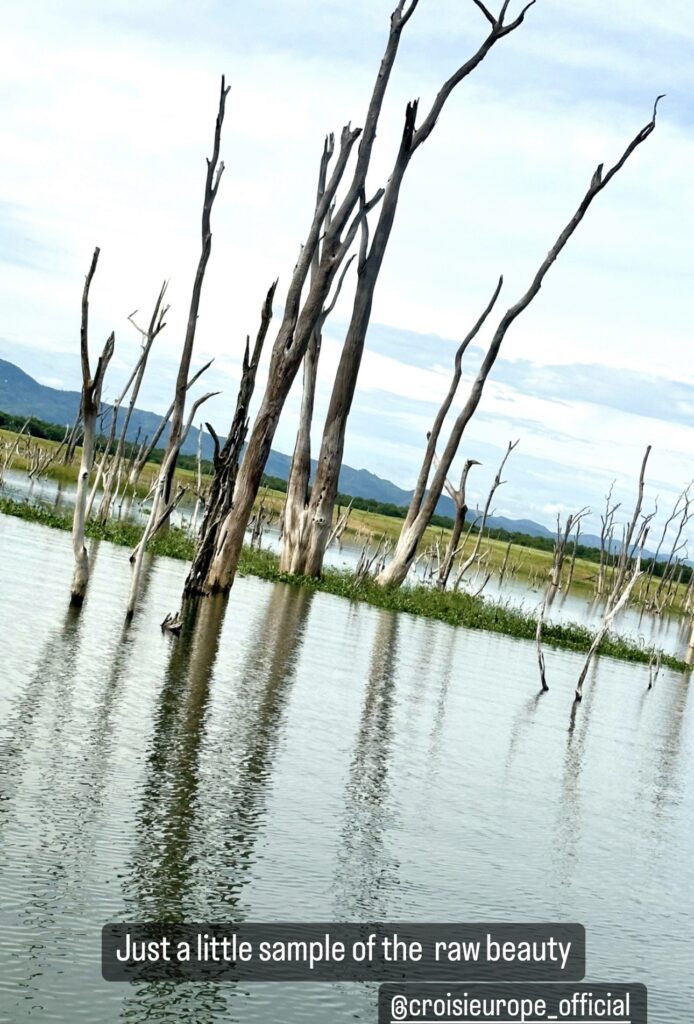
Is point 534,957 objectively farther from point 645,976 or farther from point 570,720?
point 570,720

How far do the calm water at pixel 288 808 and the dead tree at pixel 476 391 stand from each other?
15850 mm

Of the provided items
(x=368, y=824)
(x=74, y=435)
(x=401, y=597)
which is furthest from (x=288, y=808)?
(x=74, y=435)

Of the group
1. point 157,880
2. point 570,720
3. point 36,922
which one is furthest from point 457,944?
point 570,720

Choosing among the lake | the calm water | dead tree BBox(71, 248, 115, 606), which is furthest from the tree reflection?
the lake

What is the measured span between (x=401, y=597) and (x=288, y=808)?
2528 centimetres

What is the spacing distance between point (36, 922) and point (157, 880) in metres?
A: 1.18

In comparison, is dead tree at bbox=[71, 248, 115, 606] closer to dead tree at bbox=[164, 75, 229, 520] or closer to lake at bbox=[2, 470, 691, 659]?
dead tree at bbox=[164, 75, 229, 520]

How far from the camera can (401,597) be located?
36281mm

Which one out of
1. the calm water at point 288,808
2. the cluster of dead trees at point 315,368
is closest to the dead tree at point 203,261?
the cluster of dead trees at point 315,368

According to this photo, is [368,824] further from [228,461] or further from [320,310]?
[320,310]

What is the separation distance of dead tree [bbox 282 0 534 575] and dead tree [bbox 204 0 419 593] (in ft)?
3.85

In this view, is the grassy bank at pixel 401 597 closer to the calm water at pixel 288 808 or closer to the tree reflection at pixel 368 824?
the calm water at pixel 288 808

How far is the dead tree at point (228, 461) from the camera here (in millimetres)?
24984

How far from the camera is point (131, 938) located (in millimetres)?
7586
